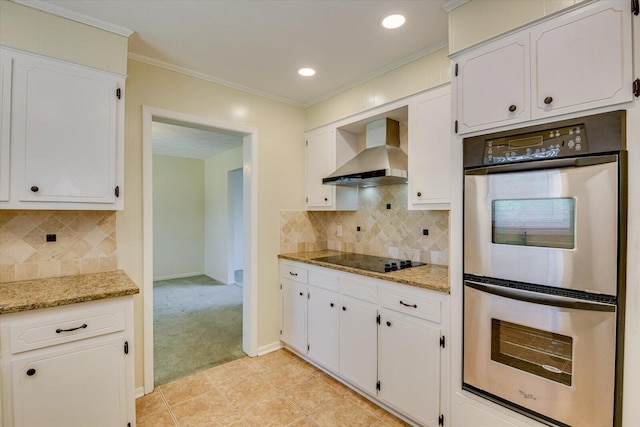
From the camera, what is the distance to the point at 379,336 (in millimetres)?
2176

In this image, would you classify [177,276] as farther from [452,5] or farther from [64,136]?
[452,5]

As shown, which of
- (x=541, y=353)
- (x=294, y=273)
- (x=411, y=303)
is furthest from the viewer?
(x=294, y=273)

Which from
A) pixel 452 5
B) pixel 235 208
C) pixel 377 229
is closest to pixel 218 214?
pixel 235 208

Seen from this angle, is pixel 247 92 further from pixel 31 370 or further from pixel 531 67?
pixel 31 370

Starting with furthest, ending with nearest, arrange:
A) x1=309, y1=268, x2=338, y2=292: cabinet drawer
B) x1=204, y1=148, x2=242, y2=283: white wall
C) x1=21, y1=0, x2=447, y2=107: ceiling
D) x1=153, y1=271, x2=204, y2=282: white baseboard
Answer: x1=153, y1=271, x2=204, y2=282: white baseboard, x1=204, y1=148, x2=242, y2=283: white wall, x1=309, y1=268, x2=338, y2=292: cabinet drawer, x1=21, y1=0, x2=447, y2=107: ceiling

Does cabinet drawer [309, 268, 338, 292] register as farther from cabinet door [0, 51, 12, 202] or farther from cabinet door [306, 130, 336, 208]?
cabinet door [0, 51, 12, 202]

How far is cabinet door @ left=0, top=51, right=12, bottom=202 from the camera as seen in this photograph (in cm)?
166

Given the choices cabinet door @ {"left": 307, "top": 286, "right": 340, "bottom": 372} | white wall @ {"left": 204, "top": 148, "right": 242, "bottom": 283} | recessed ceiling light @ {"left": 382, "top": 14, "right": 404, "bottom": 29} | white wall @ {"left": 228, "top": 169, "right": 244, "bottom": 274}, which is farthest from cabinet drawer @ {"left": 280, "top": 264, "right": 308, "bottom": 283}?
white wall @ {"left": 228, "top": 169, "right": 244, "bottom": 274}

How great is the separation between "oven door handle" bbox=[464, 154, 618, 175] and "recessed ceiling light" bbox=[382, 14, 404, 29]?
1047 millimetres

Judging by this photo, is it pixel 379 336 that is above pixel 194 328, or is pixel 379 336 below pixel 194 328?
above

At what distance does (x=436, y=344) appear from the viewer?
185cm

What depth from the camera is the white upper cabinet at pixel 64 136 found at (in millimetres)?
1716

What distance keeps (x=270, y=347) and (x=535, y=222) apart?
8.62ft

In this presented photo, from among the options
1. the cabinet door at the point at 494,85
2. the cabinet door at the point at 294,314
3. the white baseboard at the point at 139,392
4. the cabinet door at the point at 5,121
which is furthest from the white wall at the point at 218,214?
the cabinet door at the point at 494,85
